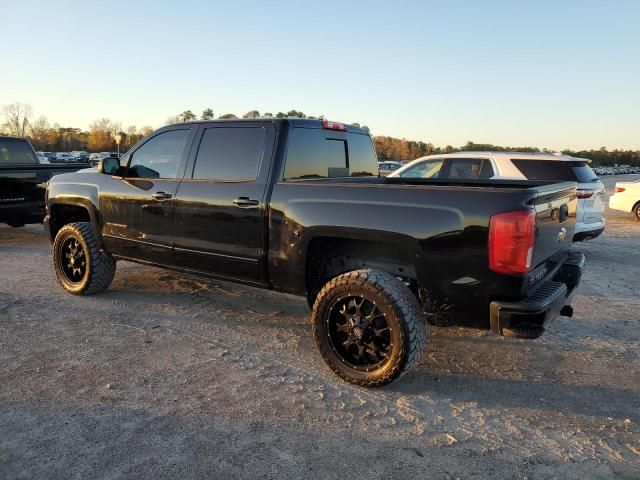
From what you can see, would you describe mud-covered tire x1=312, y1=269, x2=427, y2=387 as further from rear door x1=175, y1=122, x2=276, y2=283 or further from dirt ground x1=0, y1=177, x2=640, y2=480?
rear door x1=175, y1=122, x2=276, y2=283

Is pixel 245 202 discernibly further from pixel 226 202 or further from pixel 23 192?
pixel 23 192

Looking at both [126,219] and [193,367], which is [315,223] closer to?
[193,367]

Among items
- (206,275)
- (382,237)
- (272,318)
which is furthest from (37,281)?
(382,237)

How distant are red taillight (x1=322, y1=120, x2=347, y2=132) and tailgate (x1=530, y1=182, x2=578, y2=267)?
2.02 metres

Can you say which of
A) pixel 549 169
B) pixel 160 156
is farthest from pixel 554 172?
pixel 160 156

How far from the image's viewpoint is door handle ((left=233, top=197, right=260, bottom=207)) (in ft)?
13.5

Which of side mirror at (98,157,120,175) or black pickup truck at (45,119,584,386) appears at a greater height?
side mirror at (98,157,120,175)

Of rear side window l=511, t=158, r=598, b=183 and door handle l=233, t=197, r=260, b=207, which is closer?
door handle l=233, t=197, r=260, b=207

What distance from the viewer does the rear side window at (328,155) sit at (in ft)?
13.8

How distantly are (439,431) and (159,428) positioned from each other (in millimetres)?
1663

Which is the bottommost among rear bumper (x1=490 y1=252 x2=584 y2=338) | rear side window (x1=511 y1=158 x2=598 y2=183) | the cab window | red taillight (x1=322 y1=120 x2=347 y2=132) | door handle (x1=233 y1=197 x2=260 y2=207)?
rear bumper (x1=490 y1=252 x2=584 y2=338)

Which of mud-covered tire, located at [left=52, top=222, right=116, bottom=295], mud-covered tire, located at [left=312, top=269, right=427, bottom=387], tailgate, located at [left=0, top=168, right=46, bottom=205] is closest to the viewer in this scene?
mud-covered tire, located at [left=312, top=269, right=427, bottom=387]

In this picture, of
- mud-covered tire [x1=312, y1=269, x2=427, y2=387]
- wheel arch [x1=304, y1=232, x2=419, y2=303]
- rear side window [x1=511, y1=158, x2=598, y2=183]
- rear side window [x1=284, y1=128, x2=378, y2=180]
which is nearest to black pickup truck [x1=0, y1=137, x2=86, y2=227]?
rear side window [x1=284, y1=128, x2=378, y2=180]

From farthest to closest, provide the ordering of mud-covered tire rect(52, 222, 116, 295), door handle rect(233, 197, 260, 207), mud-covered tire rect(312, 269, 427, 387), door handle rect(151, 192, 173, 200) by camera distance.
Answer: mud-covered tire rect(52, 222, 116, 295) → door handle rect(151, 192, 173, 200) → door handle rect(233, 197, 260, 207) → mud-covered tire rect(312, 269, 427, 387)
